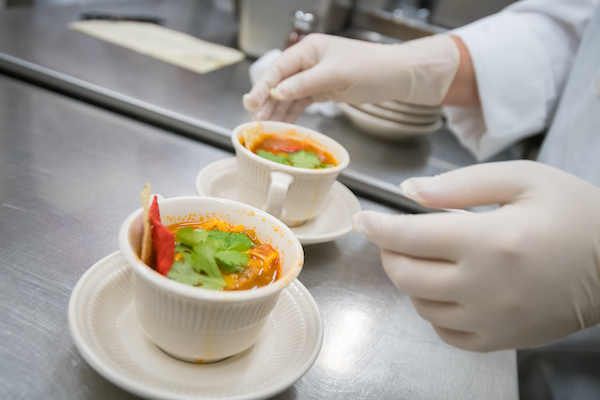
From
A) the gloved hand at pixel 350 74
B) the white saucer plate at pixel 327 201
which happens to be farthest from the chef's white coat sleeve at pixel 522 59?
the white saucer plate at pixel 327 201

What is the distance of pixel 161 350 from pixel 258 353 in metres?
0.16

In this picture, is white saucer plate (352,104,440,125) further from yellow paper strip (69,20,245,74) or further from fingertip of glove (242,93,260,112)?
yellow paper strip (69,20,245,74)

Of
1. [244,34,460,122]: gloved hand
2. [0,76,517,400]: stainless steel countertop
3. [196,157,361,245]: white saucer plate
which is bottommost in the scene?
[0,76,517,400]: stainless steel countertop

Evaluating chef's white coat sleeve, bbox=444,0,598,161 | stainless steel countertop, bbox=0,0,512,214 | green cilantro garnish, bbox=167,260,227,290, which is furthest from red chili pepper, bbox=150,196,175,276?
chef's white coat sleeve, bbox=444,0,598,161

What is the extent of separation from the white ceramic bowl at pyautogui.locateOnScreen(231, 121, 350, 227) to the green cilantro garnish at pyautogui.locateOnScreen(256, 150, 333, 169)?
52 mm

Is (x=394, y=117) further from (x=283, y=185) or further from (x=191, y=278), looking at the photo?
(x=191, y=278)

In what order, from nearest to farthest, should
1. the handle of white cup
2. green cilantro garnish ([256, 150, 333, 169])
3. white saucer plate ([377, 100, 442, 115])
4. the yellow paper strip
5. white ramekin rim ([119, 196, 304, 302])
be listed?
white ramekin rim ([119, 196, 304, 302]) < the handle of white cup < green cilantro garnish ([256, 150, 333, 169]) < white saucer plate ([377, 100, 442, 115]) < the yellow paper strip

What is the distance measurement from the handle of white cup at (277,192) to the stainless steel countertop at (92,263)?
0.56 feet

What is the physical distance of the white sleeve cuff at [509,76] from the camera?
1.53 metres

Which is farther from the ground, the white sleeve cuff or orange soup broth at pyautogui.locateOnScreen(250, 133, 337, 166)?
the white sleeve cuff

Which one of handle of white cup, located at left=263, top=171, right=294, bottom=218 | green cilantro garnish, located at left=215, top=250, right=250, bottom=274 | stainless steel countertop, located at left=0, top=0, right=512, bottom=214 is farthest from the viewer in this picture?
stainless steel countertop, located at left=0, top=0, right=512, bottom=214

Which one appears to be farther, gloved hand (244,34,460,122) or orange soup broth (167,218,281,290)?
gloved hand (244,34,460,122)

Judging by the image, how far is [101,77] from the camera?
160 cm

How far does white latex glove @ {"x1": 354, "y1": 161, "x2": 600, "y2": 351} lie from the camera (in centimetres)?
67
